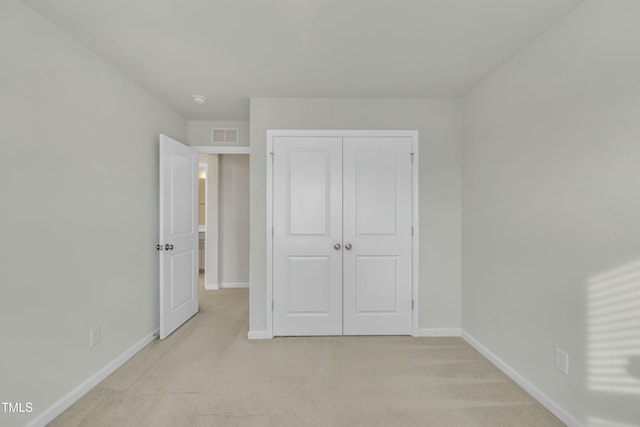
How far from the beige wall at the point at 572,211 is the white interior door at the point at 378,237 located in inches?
30.5

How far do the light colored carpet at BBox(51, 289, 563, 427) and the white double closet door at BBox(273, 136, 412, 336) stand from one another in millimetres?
248

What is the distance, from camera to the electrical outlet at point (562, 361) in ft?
6.05

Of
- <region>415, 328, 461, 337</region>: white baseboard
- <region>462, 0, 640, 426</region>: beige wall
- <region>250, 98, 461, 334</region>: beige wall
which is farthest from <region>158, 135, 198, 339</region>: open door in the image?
<region>462, 0, 640, 426</region>: beige wall

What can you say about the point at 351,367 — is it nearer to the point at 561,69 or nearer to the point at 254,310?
the point at 254,310

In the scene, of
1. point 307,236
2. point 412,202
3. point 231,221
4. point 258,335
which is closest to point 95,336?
point 258,335

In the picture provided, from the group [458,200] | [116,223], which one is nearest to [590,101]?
[458,200]

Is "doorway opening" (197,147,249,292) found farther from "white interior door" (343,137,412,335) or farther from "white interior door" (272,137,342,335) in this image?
"white interior door" (343,137,412,335)

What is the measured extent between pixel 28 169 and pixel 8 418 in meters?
1.33

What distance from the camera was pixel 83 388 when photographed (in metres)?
2.11

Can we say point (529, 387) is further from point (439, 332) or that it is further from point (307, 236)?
point (307, 236)

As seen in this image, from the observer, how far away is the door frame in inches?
121

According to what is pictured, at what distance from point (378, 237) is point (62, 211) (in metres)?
2.57

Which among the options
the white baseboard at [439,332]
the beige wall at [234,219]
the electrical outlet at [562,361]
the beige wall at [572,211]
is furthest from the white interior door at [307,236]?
the beige wall at [234,219]

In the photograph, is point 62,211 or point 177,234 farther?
point 177,234
